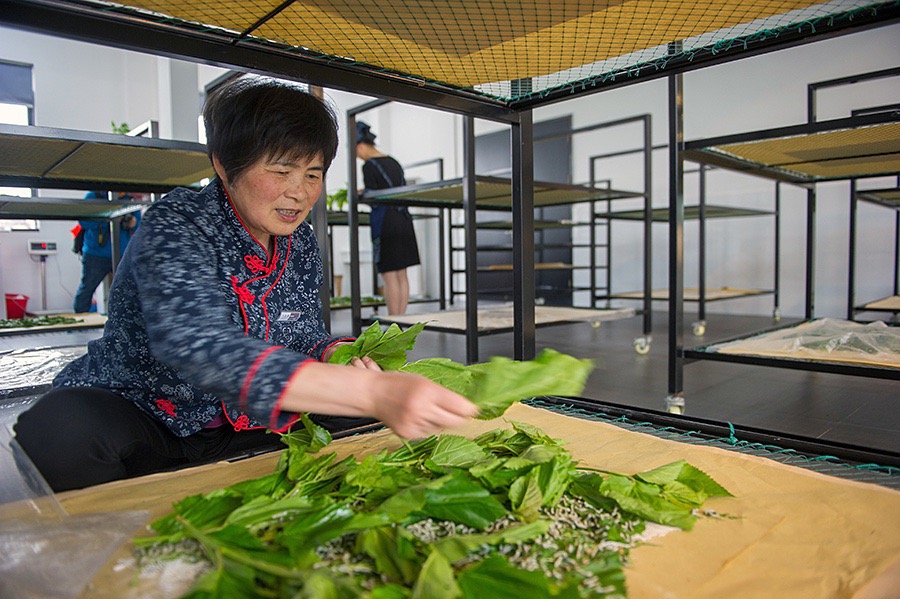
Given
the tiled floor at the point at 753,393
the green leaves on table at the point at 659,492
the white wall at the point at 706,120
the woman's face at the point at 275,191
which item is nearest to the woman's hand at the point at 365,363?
the woman's face at the point at 275,191

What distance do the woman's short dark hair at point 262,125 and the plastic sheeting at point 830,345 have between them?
Result: 64.7 inches

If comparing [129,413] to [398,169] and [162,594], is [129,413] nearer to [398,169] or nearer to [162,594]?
[162,594]

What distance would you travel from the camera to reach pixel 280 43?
0.96 m

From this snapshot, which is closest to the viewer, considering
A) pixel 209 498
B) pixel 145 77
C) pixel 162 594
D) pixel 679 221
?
Result: pixel 162 594

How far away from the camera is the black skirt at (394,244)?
407 cm

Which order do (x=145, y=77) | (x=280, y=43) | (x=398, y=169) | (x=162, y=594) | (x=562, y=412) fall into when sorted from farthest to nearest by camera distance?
(x=145, y=77) → (x=398, y=169) → (x=562, y=412) → (x=280, y=43) → (x=162, y=594)

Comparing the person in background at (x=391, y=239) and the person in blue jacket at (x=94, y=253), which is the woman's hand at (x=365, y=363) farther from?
the person in blue jacket at (x=94, y=253)

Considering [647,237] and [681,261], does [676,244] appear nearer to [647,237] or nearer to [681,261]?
[681,261]

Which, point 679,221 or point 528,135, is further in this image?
point 679,221

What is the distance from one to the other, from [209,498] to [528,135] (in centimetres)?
102

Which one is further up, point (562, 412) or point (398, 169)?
point (398, 169)

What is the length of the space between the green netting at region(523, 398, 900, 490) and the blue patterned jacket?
57 centimetres

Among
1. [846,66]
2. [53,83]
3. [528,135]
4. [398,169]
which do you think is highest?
[53,83]

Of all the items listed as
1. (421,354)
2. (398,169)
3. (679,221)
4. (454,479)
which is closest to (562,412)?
(454,479)
